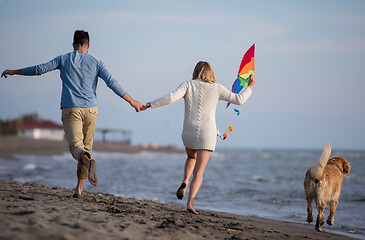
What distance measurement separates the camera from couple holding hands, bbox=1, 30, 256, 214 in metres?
5.18

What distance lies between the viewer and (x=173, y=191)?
35.2 feet

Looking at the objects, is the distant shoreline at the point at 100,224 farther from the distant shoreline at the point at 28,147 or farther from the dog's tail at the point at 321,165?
the distant shoreline at the point at 28,147

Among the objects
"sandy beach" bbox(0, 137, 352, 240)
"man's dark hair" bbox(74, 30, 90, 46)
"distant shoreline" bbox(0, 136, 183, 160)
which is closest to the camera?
"sandy beach" bbox(0, 137, 352, 240)

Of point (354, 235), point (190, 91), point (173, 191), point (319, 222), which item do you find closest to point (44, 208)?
point (190, 91)

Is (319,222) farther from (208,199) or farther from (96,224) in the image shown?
(208,199)

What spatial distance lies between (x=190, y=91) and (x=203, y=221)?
1659 millimetres

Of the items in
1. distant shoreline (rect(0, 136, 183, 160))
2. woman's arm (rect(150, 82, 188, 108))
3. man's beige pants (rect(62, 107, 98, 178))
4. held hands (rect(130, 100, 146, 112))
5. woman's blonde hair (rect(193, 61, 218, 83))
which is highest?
woman's blonde hair (rect(193, 61, 218, 83))

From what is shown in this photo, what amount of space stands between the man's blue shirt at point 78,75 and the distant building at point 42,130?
2203 inches

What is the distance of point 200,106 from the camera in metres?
5.21

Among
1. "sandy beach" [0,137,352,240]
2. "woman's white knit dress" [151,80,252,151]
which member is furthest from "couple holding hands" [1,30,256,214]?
"sandy beach" [0,137,352,240]

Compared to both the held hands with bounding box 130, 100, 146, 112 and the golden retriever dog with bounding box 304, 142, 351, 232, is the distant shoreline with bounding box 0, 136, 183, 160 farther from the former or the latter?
the golden retriever dog with bounding box 304, 142, 351, 232

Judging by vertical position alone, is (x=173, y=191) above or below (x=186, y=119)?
below

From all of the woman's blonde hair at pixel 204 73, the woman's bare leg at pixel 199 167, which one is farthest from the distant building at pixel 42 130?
the woman's blonde hair at pixel 204 73

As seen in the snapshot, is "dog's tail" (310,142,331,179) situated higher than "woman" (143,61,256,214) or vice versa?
"woman" (143,61,256,214)
